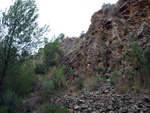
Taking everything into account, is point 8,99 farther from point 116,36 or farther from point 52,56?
point 52,56

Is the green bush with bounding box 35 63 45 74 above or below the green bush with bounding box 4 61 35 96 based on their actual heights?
above

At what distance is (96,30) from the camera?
39.9ft

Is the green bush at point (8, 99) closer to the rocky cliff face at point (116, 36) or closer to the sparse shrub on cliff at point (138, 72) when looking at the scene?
the sparse shrub on cliff at point (138, 72)

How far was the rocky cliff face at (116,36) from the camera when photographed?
317 inches

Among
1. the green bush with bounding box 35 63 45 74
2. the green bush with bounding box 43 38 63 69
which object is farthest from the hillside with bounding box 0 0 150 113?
the green bush with bounding box 35 63 45 74

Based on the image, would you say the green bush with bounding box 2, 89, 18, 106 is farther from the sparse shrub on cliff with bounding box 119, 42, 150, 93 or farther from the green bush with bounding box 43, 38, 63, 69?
the green bush with bounding box 43, 38, 63, 69

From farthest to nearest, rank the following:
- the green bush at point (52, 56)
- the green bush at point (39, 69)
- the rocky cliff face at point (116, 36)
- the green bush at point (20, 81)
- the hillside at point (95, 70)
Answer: the green bush at point (39, 69) → the green bush at point (52, 56) → the rocky cliff face at point (116, 36) → the green bush at point (20, 81) → the hillside at point (95, 70)

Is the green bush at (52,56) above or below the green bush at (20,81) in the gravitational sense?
above

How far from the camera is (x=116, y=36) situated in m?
9.51

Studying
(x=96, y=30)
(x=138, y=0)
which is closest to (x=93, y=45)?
(x=96, y=30)

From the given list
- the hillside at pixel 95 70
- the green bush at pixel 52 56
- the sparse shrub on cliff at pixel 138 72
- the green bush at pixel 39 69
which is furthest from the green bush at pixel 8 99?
the green bush at pixel 39 69

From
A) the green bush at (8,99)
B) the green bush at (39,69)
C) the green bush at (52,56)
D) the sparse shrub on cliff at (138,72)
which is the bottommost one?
the green bush at (8,99)

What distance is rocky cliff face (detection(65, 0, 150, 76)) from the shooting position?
805 cm

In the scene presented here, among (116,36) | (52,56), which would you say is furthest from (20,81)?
(52,56)
